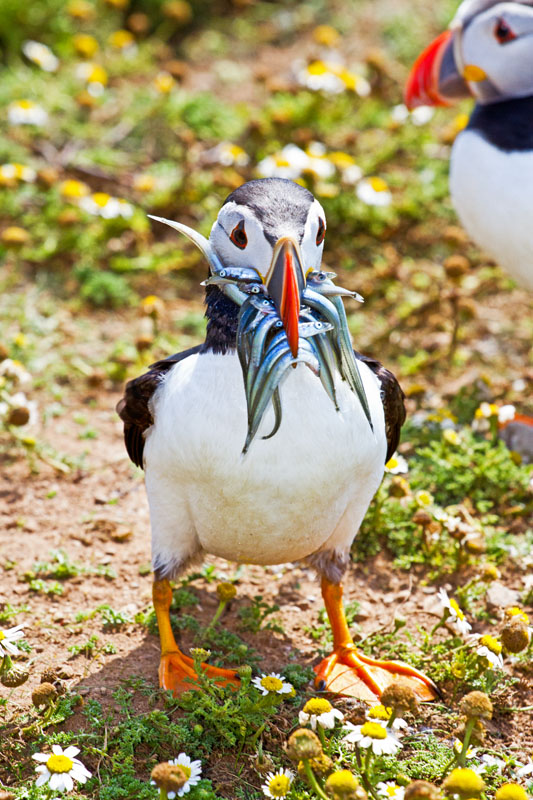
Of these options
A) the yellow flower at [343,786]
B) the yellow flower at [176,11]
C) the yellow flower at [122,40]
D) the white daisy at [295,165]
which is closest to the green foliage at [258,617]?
the yellow flower at [343,786]

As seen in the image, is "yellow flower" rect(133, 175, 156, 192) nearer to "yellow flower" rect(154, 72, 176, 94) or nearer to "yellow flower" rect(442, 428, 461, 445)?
"yellow flower" rect(154, 72, 176, 94)

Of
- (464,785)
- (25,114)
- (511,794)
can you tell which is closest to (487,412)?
(511,794)

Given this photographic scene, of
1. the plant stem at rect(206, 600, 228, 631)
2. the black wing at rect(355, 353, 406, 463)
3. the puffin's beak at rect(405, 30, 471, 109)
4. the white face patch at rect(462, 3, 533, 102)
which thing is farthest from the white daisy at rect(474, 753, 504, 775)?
the puffin's beak at rect(405, 30, 471, 109)

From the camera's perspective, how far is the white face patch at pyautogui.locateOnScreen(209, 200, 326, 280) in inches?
112

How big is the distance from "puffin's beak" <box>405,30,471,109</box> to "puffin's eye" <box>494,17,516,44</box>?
0.33 meters

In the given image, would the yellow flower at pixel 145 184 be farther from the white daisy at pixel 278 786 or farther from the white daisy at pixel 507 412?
the white daisy at pixel 278 786

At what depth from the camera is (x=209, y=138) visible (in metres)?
6.79

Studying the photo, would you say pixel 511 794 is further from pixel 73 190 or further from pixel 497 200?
pixel 73 190

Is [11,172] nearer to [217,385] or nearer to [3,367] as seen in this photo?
[3,367]

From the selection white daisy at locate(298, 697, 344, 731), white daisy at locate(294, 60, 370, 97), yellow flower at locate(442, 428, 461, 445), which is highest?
white daisy at locate(294, 60, 370, 97)

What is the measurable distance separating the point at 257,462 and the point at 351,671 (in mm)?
1014

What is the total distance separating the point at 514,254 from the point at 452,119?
269cm

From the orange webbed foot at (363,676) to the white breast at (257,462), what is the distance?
1.54 ft

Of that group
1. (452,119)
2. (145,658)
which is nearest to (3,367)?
(145,658)
